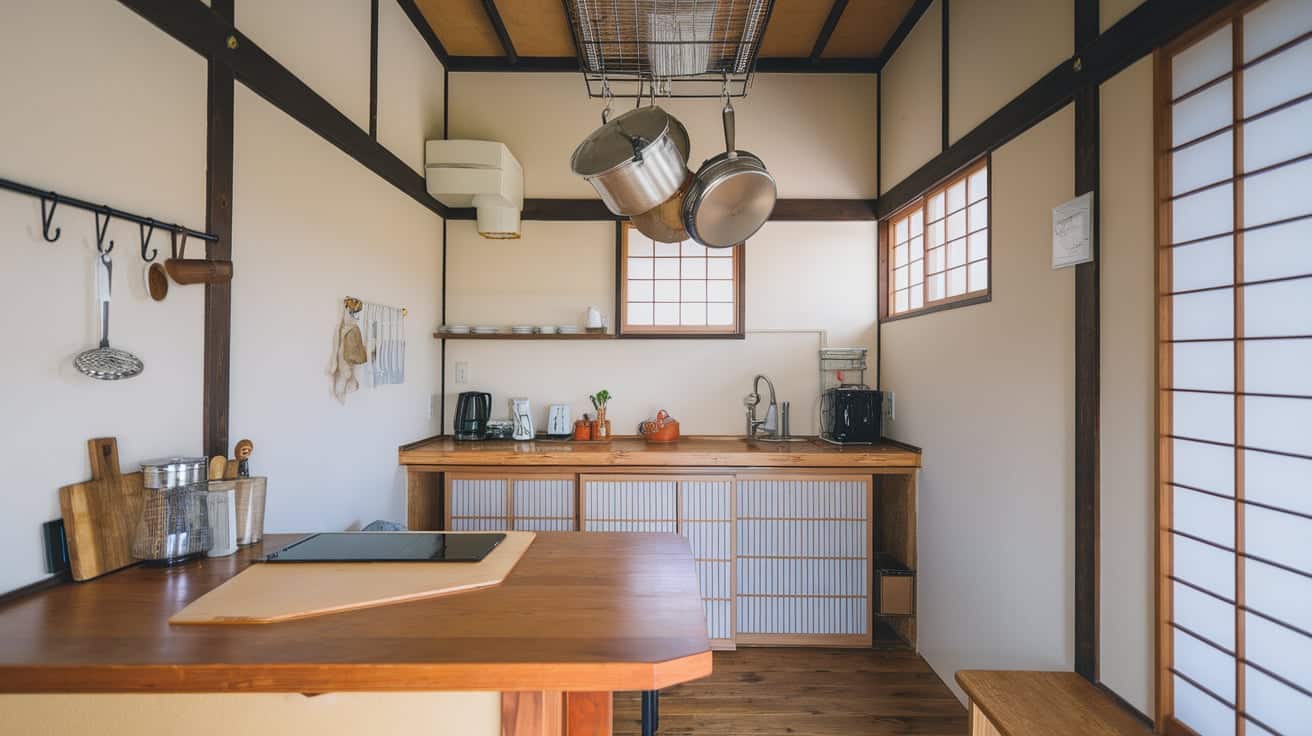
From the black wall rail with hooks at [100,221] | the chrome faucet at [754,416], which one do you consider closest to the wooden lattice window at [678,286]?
the chrome faucet at [754,416]

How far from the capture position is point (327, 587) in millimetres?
1263

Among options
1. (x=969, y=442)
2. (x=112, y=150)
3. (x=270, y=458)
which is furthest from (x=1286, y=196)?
(x=270, y=458)

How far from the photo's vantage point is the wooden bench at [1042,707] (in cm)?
153

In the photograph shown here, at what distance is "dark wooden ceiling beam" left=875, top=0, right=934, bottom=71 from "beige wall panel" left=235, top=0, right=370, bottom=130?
271 centimetres

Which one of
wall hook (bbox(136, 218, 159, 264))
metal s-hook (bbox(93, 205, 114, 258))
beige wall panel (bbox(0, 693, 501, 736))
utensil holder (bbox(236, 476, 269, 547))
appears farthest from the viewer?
utensil holder (bbox(236, 476, 269, 547))

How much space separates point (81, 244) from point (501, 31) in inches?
100

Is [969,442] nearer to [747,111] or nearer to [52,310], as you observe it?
[747,111]

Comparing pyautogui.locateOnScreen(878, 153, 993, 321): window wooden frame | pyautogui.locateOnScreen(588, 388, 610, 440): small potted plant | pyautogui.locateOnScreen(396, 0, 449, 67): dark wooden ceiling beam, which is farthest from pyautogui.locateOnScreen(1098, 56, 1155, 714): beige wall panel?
pyautogui.locateOnScreen(396, 0, 449, 67): dark wooden ceiling beam

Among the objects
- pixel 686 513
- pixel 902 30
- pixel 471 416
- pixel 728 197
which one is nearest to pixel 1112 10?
pixel 728 197

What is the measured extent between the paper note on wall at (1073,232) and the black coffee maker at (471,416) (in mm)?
2900

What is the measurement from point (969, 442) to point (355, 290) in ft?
9.09

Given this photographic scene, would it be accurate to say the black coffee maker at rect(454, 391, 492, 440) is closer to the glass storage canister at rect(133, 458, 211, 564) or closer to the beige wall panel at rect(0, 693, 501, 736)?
the glass storage canister at rect(133, 458, 211, 564)

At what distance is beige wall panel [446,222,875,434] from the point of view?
3607mm

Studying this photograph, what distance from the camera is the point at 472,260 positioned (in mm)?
3613
